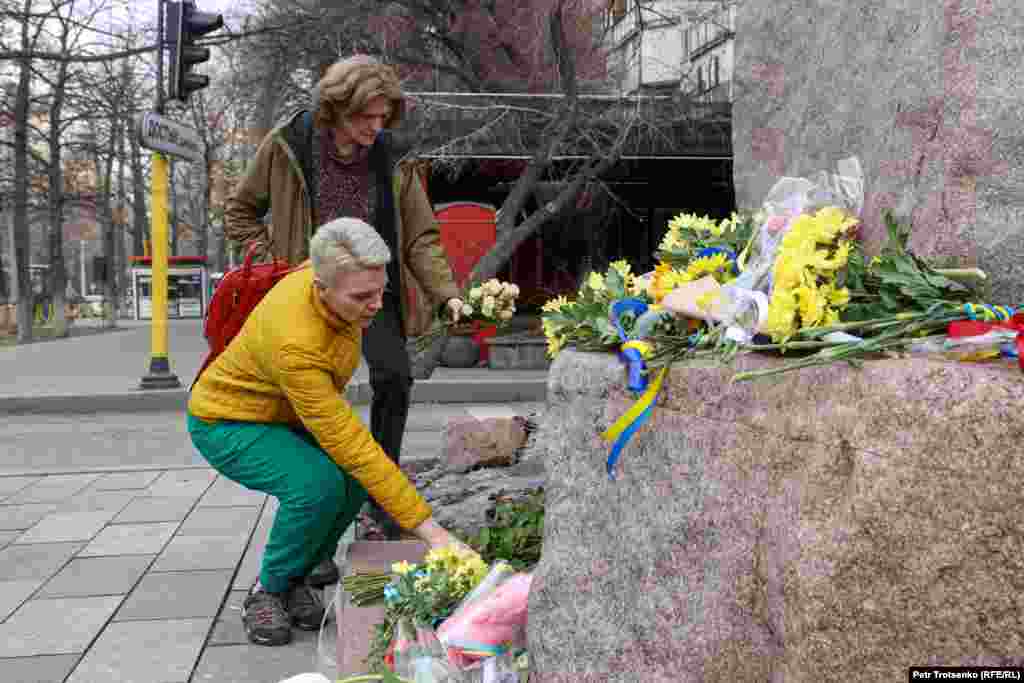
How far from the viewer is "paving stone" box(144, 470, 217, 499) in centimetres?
566

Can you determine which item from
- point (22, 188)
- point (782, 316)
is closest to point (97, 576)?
point (782, 316)

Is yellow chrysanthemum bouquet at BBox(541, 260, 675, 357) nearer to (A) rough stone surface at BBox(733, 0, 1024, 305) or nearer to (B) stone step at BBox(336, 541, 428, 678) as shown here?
(A) rough stone surface at BBox(733, 0, 1024, 305)

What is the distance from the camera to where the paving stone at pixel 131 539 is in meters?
4.47

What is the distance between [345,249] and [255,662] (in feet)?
4.33

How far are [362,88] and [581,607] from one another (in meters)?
2.15

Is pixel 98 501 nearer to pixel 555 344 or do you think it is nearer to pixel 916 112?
pixel 555 344

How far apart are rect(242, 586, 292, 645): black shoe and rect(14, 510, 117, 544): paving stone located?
1677mm

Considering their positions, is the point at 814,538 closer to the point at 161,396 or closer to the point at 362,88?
the point at 362,88

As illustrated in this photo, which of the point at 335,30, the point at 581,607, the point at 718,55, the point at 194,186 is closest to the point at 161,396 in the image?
the point at 335,30

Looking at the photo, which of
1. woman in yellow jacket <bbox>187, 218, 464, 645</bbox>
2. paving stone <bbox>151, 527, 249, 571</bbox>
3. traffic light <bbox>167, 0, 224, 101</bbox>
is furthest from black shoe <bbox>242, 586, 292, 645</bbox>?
traffic light <bbox>167, 0, 224, 101</bbox>

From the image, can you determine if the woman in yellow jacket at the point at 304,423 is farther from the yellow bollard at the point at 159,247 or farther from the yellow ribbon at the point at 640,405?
the yellow bollard at the point at 159,247

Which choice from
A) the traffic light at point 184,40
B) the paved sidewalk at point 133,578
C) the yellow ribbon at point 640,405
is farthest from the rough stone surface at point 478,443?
the traffic light at point 184,40

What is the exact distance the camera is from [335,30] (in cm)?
1400

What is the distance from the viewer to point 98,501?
5445 millimetres
